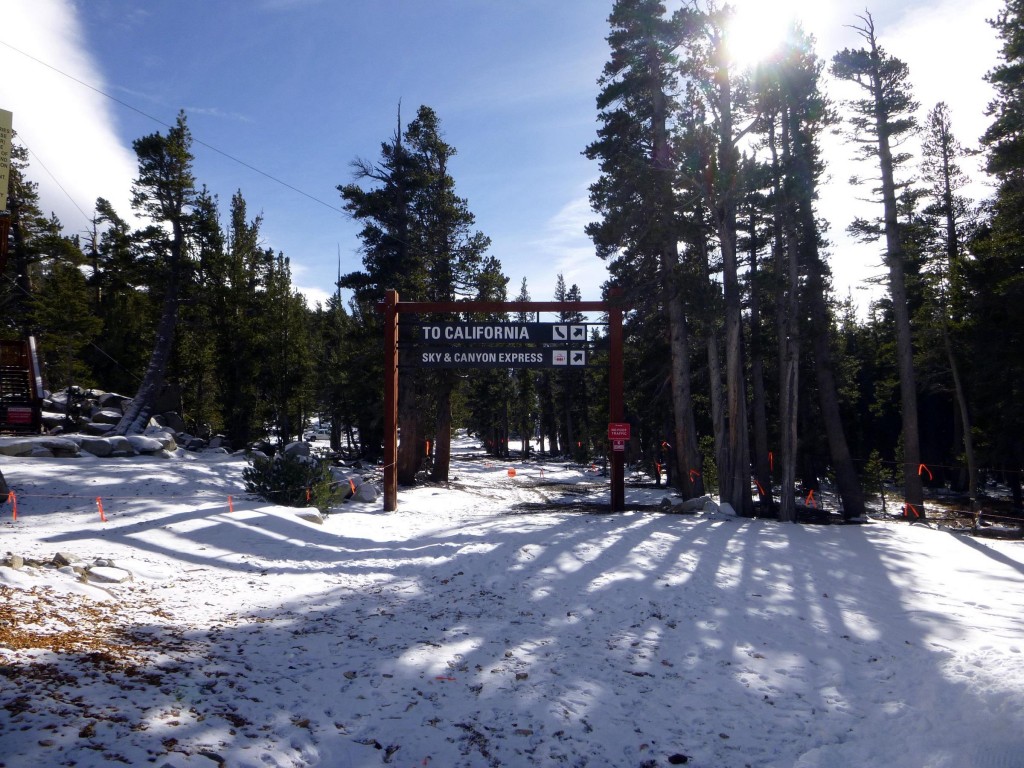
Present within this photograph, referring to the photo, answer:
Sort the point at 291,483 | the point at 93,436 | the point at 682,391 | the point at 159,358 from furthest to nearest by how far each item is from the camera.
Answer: the point at 159,358 → the point at 93,436 → the point at 682,391 → the point at 291,483

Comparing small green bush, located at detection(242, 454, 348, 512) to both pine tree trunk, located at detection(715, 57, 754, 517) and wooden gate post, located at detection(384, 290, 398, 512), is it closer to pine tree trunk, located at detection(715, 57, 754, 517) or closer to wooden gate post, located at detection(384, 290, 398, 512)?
wooden gate post, located at detection(384, 290, 398, 512)

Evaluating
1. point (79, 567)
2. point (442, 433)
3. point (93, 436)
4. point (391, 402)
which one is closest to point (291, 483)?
point (391, 402)

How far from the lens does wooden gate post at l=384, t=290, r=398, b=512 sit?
16312 millimetres

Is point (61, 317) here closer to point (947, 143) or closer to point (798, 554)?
point (798, 554)

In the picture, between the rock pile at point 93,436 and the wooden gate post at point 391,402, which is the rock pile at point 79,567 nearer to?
the wooden gate post at point 391,402

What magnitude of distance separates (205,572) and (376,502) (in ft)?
29.5

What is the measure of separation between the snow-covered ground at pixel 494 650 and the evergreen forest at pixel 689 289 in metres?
8.70

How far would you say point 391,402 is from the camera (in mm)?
16359

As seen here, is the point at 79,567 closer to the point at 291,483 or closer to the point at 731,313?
the point at 291,483

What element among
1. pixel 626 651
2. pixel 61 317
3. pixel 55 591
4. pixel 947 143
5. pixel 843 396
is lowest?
pixel 626 651

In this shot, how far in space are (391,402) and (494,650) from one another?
1082cm

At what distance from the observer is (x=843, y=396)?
31.1 meters

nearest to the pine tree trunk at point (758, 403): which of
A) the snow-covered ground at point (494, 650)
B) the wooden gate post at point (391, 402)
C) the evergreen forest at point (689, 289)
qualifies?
the evergreen forest at point (689, 289)

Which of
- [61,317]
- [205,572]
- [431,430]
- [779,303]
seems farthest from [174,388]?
[779,303]
